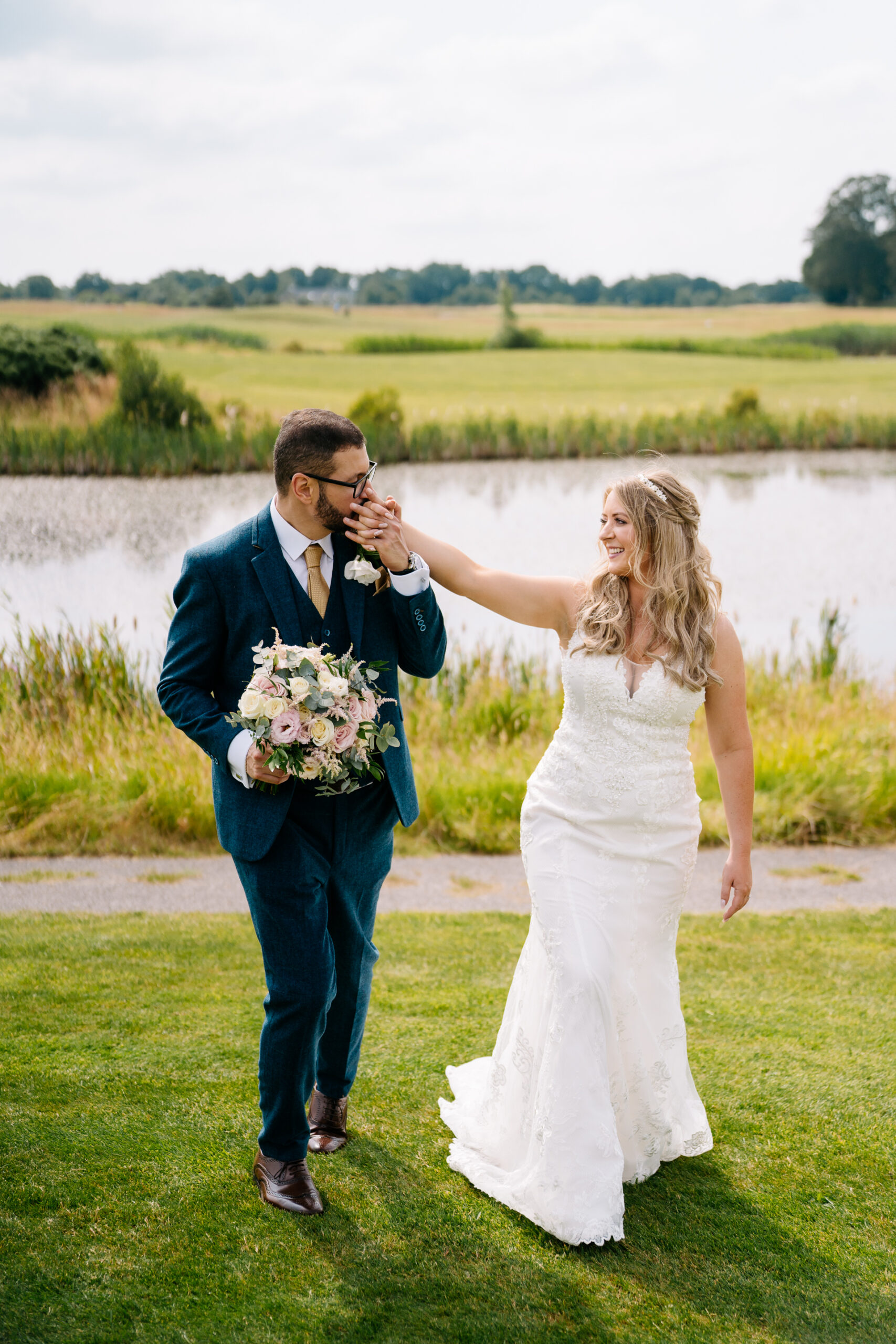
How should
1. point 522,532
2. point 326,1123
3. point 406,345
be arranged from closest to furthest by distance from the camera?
1. point 326,1123
2. point 522,532
3. point 406,345

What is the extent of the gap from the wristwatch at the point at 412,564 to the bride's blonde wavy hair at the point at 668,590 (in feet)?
1.82

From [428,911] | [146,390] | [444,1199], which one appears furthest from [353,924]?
[146,390]

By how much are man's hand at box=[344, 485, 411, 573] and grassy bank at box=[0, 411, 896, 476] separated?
6.84 m

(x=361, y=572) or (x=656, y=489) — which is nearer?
(x=361, y=572)

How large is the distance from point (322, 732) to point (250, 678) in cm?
40

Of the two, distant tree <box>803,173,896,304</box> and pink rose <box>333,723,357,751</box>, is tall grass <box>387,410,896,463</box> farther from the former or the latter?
pink rose <box>333,723,357,751</box>

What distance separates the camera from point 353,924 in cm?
308

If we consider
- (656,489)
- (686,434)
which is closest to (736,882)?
(656,489)

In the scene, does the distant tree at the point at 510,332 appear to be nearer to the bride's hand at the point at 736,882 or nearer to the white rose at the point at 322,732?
the bride's hand at the point at 736,882

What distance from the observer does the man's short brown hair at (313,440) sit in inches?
111

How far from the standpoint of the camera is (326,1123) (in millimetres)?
3428

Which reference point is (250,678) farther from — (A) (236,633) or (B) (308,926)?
(B) (308,926)

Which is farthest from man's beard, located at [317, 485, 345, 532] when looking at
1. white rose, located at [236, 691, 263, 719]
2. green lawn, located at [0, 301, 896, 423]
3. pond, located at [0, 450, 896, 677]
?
green lawn, located at [0, 301, 896, 423]

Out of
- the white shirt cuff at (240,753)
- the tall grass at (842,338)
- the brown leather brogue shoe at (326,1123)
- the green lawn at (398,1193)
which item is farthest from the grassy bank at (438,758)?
the tall grass at (842,338)
